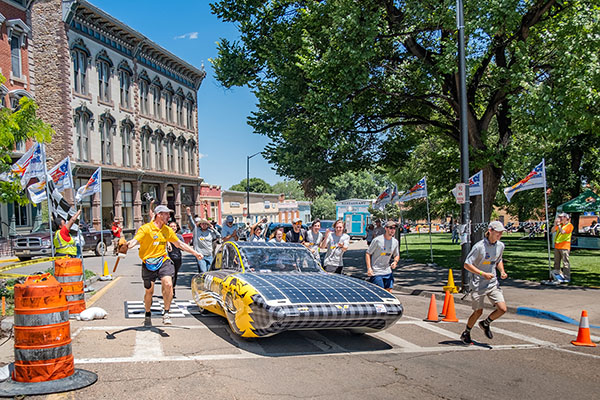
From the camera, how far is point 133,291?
13.4 metres

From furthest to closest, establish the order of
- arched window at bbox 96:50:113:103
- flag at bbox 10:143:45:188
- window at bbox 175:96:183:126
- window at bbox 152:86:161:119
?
window at bbox 175:96:183:126 < window at bbox 152:86:161:119 < arched window at bbox 96:50:113:103 < flag at bbox 10:143:45:188

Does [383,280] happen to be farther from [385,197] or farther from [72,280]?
[385,197]

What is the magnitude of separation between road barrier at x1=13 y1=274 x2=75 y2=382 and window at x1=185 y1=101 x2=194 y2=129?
46472mm

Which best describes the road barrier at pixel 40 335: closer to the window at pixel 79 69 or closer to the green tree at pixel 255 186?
the window at pixel 79 69

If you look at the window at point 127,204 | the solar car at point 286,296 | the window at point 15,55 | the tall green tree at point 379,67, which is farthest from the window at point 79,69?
the solar car at point 286,296

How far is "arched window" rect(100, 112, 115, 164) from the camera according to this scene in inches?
1495

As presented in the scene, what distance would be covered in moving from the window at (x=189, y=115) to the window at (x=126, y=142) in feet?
32.9

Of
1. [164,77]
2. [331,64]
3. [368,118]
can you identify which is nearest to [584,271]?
[368,118]

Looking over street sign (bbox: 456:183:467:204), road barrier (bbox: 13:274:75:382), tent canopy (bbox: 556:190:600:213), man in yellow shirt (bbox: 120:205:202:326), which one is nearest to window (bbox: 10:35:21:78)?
man in yellow shirt (bbox: 120:205:202:326)

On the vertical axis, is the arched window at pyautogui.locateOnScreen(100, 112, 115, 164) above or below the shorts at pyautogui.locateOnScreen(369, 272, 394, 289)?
above

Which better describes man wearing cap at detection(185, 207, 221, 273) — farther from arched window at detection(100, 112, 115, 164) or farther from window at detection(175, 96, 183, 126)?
window at detection(175, 96, 183, 126)

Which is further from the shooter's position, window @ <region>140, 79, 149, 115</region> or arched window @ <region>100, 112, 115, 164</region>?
window @ <region>140, 79, 149, 115</region>

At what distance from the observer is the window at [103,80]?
37.8 meters

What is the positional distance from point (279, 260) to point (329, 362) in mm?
2665
